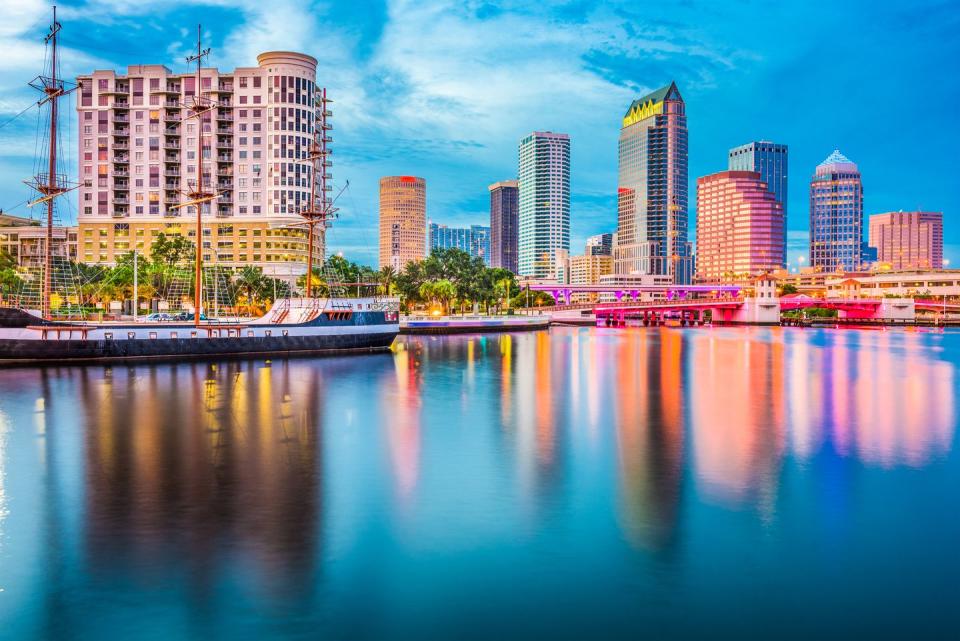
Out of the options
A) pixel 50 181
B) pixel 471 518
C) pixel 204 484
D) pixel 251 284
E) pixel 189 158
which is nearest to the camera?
pixel 471 518

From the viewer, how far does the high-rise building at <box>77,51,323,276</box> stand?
439ft

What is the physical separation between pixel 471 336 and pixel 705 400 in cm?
6635

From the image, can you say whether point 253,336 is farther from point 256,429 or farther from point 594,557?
point 594,557

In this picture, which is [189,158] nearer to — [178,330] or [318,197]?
[318,197]

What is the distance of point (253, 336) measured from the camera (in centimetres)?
6438

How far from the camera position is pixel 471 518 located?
18.8m

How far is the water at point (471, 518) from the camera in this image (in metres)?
13.2

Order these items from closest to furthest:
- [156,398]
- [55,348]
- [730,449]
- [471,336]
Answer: [730,449] → [156,398] → [55,348] → [471,336]

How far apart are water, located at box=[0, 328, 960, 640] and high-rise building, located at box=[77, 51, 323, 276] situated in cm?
9879

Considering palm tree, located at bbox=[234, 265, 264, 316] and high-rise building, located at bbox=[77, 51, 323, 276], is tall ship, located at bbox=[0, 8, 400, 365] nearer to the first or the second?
palm tree, located at bbox=[234, 265, 264, 316]

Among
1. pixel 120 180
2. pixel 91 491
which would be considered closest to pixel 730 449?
pixel 91 491

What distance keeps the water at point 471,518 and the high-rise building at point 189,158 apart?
324 feet

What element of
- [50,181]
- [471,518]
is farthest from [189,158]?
[471,518]

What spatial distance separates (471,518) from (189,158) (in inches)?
5340
